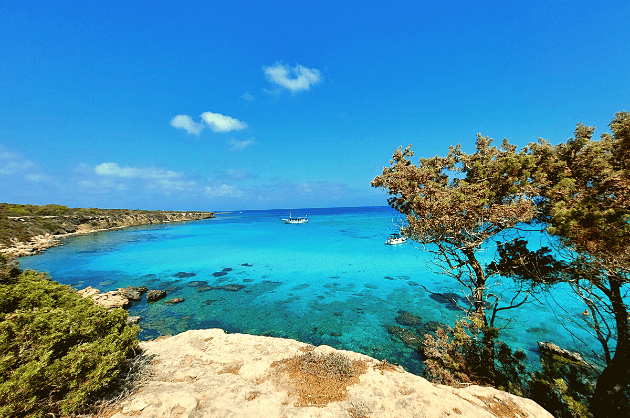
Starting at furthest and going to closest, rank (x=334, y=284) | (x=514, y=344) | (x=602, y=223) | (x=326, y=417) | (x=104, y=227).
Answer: (x=104, y=227), (x=334, y=284), (x=514, y=344), (x=602, y=223), (x=326, y=417)

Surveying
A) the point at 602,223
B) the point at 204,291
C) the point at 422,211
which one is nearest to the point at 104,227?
the point at 204,291

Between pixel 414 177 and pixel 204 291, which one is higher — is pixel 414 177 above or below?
above

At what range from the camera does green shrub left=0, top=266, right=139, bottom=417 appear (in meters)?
4.50

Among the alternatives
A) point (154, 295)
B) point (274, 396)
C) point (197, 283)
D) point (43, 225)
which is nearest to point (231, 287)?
point (197, 283)

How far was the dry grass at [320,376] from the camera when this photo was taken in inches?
252

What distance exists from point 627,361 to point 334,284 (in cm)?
1828

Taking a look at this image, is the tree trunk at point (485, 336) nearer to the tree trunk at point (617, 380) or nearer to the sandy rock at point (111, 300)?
the tree trunk at point (617, 380)

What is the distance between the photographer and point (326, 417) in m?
5.51

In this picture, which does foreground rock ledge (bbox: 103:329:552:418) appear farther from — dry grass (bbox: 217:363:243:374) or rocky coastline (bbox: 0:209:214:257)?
rocky coastline (bbox: 0:209:214:257)

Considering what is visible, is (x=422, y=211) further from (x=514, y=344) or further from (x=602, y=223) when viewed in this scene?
(x=514, y=344)

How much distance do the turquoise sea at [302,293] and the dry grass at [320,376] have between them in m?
5.05

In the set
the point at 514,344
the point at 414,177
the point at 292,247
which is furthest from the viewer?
the point at 292,247

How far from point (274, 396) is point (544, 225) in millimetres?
12302

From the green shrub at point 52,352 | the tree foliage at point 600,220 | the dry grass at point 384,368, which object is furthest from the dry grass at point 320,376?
the tree foliage at point 600,220
